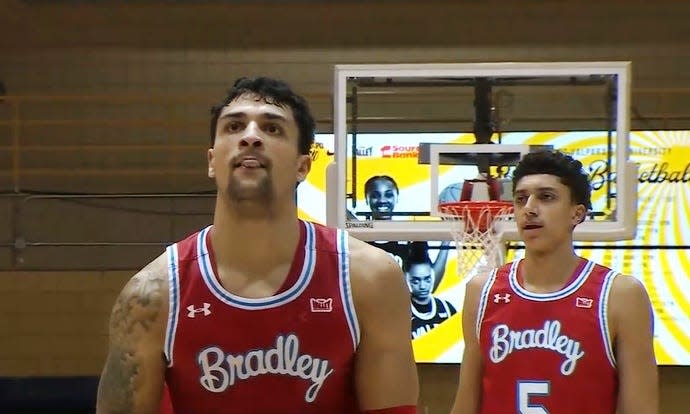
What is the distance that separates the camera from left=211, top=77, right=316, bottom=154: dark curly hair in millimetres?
2332

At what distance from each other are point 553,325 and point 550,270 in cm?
24

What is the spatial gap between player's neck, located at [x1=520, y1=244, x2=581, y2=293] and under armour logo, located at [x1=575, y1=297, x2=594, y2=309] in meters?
0.10

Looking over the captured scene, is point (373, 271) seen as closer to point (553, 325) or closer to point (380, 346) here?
point (380, 346)

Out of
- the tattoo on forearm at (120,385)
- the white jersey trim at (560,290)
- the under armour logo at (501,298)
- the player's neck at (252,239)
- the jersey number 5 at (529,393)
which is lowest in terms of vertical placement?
the jersey number 5 at (529,393)

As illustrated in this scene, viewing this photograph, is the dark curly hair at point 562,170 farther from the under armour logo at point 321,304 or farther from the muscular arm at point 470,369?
the under armour logo at point 321,304

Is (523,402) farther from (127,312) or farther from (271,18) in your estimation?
(271,18)

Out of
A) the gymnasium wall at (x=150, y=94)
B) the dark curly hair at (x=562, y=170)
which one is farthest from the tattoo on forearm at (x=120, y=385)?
the gymnasium wall at (x=150, y=94)

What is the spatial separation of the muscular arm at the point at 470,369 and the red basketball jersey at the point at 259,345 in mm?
1054

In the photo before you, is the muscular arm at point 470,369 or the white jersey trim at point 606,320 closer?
the white jersey trim at point 606,320

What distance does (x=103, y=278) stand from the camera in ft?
25.3

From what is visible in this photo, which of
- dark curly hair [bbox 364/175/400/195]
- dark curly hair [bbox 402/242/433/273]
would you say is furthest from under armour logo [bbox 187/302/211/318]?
dark curly hair [bbox 402/242/433/273]

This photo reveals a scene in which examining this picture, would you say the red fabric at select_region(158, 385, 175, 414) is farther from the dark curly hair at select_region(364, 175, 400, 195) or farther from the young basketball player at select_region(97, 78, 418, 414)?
the dark curly hair at select_region(364, 175, 400, 195)

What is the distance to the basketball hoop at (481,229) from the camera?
188 inches

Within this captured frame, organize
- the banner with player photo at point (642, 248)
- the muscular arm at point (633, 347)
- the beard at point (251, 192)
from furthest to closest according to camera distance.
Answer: the banner with player photo at point (642, 248) → the muscular arm at point (633, 347) → the beard at point (251, 192)
